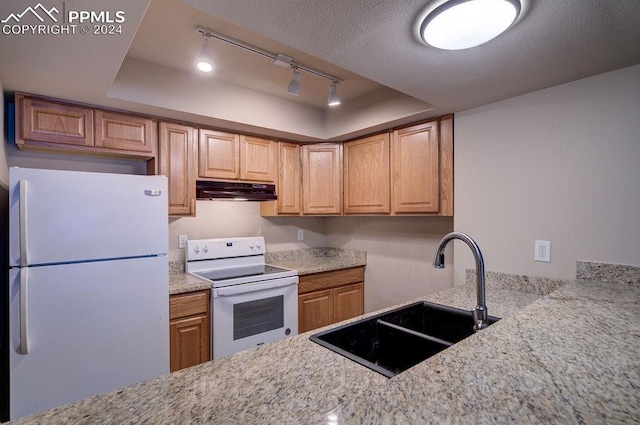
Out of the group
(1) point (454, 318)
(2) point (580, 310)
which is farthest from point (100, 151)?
(2) point (580, 310)

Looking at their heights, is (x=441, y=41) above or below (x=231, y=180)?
above

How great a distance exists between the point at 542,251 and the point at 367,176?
57.7 inches

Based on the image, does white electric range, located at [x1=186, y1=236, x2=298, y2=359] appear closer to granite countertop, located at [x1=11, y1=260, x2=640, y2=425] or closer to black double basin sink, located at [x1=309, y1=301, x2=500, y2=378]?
black double basin sink, located at [x1=309, y1=301, x2=500, y2=378]

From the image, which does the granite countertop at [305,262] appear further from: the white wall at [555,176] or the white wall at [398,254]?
the white wall at [555,176]

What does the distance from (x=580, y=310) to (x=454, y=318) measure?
511 millimetres

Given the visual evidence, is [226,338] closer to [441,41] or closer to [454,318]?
A: [454,318]

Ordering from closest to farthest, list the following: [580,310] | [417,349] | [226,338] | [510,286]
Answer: [580,310], [417,349], [510,286], [226,338]

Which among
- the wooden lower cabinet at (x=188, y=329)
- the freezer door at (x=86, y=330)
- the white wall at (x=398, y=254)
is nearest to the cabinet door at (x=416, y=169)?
the white wall at (x=398, y=254)

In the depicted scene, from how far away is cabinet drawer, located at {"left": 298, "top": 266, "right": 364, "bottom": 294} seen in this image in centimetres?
275

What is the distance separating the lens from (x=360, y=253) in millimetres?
3307

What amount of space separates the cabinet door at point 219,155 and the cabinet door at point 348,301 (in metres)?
1.46

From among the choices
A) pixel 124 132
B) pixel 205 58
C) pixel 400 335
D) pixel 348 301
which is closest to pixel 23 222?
pixel 124 132

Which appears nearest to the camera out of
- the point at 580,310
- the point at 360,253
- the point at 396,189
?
the point at 580,310

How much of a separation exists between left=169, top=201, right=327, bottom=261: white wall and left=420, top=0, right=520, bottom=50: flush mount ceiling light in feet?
7.33
